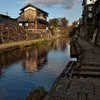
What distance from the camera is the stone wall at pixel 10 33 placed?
19.0 meters

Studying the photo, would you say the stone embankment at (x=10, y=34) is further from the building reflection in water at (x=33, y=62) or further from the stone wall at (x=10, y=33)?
the building reflection in water at (x=33, y=62)

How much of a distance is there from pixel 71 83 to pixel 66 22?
74.4 meters

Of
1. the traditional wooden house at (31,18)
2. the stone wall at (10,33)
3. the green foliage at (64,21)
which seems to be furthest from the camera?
the green foliage at (64,21)

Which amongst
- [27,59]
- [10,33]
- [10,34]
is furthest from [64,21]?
[27,59]

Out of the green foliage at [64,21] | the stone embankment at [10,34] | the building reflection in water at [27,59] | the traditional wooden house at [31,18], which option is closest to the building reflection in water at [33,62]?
the building reflection in water at [27,59]

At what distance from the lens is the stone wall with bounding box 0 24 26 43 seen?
748 inches

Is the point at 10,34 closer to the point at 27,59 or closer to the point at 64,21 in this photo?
the point at 27,59

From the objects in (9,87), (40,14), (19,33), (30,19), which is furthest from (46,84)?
(40,14)

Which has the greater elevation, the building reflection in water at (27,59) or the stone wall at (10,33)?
the stone wall at (10,33)

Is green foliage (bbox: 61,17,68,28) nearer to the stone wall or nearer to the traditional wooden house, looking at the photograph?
the traditional wooden house

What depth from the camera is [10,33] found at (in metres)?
21.5

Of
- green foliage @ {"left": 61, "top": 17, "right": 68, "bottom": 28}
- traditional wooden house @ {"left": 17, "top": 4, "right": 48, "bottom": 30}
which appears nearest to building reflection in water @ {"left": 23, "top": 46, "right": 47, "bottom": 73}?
traditional wooden house @ {"left": 17, "top": 4, "right": 48, "bottom": 30}

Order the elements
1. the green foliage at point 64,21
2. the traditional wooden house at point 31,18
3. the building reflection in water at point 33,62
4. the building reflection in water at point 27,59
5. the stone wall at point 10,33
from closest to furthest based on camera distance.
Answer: the building reflection in water at point 33,62 < the building reflection in water at point 27,59 < the stone wall at point 10,33 < the traditional wooden house at point 31,18 < the green foliage at point 64,21

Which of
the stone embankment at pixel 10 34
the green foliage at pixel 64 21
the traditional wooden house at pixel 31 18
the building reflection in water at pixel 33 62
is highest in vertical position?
the green foliage at pixel 64 21
